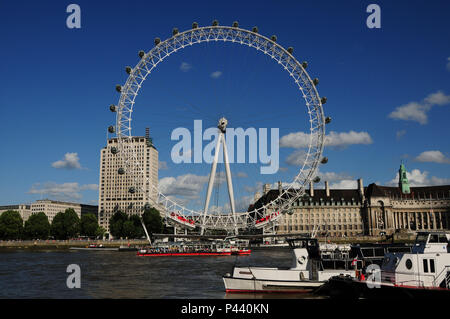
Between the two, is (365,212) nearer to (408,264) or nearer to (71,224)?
(71,224)

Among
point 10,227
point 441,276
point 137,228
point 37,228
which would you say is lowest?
point 441,276

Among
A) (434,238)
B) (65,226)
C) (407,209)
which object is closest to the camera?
(434,238)

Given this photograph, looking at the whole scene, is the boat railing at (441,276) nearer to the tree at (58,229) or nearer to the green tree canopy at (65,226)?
the green tree canopy at (65,226)

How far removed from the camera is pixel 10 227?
137 m

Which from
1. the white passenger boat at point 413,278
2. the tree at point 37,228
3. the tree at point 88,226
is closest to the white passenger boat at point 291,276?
the white passenger boat at point 413,278

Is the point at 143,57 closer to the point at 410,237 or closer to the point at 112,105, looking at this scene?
the point at 112,105

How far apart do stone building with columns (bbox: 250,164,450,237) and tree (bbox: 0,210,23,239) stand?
85.6m

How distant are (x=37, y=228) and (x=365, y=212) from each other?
11754cm

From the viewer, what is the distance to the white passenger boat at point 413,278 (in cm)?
2431

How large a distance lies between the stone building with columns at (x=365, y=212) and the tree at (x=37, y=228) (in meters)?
77.7

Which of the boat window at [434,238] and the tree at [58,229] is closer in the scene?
the boat window at [434,238]

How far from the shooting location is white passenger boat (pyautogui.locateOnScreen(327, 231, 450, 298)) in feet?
79.8

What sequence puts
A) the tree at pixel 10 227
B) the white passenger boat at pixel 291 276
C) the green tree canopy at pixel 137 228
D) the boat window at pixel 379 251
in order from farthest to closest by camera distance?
1. the green tree canopy at pixel 137 228
2. the tree at pixel 10 227
3. the boat window at pixel 379 251
4. the white passenger boat at pixel 291 276

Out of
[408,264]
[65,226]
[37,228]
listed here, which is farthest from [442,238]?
[37,228]
